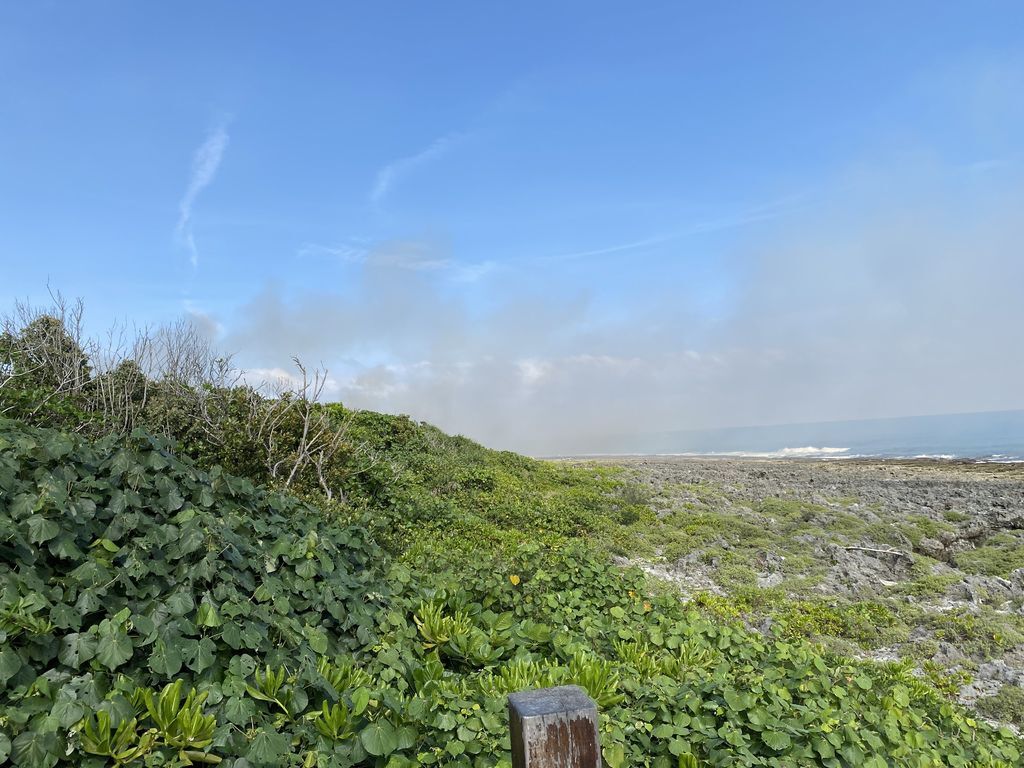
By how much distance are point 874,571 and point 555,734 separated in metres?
10.7

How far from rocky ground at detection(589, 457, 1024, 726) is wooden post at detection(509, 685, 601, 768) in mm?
5582

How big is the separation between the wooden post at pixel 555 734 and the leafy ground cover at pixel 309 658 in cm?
127

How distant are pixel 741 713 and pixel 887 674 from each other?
9.38 feet

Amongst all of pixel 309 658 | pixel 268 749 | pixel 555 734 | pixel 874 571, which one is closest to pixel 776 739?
pixel 555 734

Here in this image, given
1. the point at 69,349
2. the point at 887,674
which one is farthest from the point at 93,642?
the point at 69,349

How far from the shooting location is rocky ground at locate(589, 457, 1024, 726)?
7.40m

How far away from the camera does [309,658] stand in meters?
4.13

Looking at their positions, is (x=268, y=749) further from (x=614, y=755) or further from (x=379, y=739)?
(x=614, y=755)

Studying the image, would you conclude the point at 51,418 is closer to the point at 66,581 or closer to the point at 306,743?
the point at 66,581

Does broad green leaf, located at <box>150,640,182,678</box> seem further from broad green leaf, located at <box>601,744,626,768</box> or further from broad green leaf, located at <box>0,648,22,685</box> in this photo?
broad green leaf, located at <box>601,744,626,768</box>

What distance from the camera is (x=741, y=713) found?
158 inches

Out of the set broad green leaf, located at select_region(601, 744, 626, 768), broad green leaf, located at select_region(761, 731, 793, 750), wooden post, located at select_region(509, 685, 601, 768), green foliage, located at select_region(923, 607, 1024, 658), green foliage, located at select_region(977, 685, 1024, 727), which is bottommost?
green foliage, located at select_region(977, 685, 1024, 727)

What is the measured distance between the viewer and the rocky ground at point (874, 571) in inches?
291

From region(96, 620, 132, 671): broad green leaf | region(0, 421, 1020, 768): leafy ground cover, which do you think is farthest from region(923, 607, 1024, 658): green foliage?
region(96, 620, 132, 671): broad green leaf
